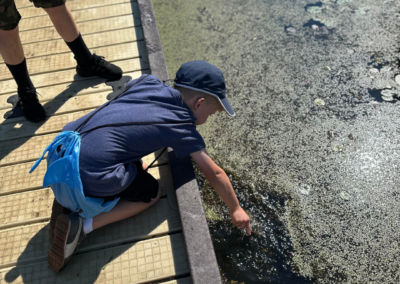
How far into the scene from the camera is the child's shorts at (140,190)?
3.69 ft

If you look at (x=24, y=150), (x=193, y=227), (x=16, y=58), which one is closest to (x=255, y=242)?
(x=193, y=227)

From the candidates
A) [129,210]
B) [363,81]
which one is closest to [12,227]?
[129,210]

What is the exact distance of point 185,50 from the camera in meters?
2.42

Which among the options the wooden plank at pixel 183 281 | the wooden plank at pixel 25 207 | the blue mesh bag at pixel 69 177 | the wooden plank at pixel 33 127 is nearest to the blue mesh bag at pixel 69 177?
the blue mesh bag at pixel 69 177

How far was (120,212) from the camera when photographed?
3.87 ft

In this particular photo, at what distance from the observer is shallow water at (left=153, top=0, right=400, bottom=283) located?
1.43 meters

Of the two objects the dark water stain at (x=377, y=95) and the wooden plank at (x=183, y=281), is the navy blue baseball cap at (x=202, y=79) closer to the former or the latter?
the wooden plank at (x=183, y=281)

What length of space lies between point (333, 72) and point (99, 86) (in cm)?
142

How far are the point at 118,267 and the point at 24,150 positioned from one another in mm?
708

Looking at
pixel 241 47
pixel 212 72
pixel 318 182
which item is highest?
pixel 212 72

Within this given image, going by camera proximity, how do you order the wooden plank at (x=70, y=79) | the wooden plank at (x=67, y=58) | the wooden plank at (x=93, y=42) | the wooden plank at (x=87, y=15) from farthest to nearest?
the wooden plank at (x=87, y=15) → the wooden plank at (x=93, y=42) → the wooden plank at (x=67, y=58) → the wooden plank at (x=70, y=79)

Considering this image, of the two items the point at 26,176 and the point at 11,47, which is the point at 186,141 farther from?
the point at 11,47

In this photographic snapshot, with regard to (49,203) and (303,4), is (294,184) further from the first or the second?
(303,4)

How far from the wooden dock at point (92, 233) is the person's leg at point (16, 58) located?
65 millimetres
